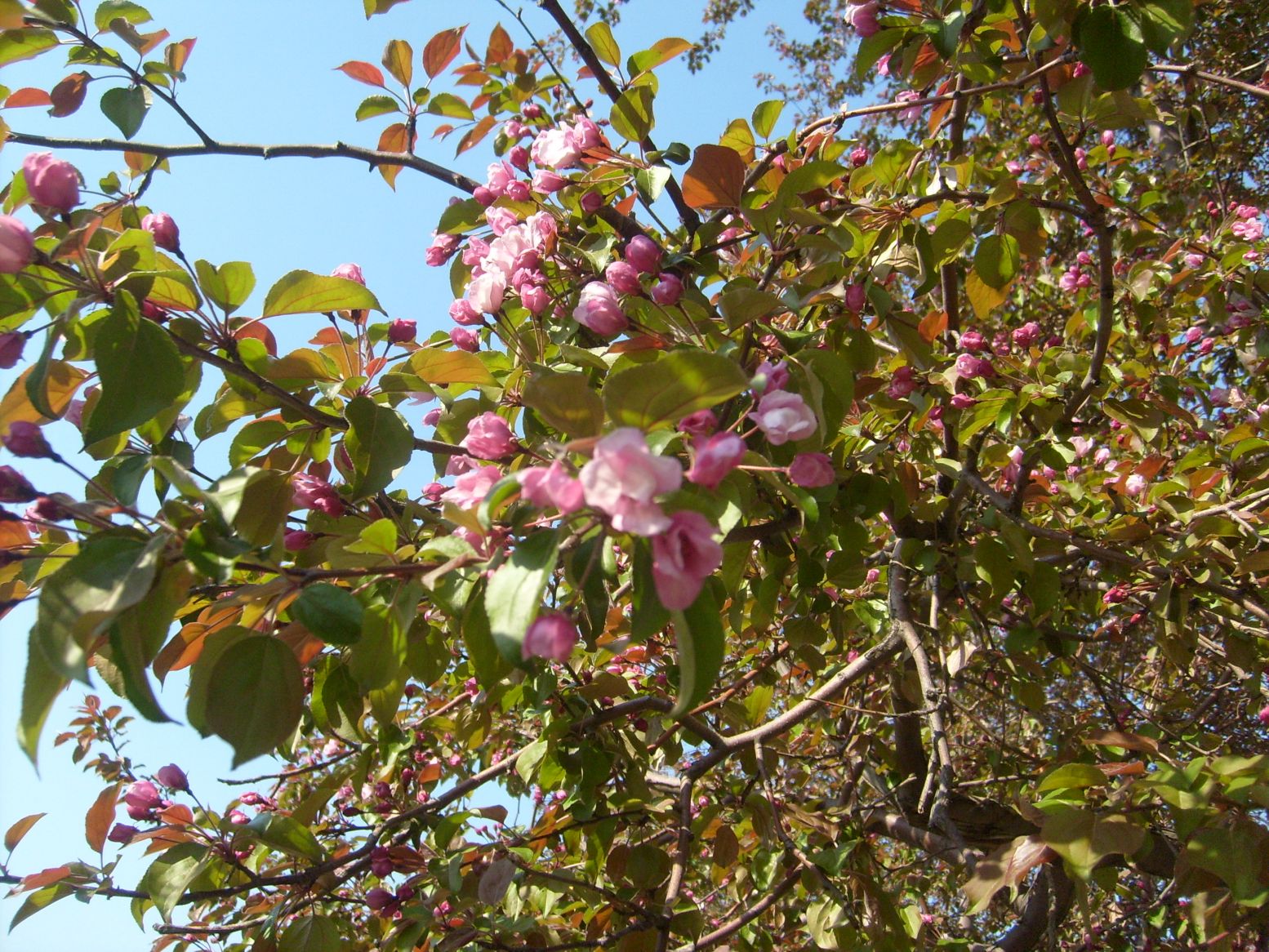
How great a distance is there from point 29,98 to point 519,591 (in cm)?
157

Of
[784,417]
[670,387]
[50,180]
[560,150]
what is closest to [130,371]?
[50,180]

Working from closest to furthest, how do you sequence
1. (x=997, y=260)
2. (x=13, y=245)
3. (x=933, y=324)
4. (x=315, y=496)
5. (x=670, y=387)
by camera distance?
1. (x=670, y=387)
2. (x=13, y=245)
3. (x=315, y=496)
4. (x=997, y=260)
5. (x=933, y=324)

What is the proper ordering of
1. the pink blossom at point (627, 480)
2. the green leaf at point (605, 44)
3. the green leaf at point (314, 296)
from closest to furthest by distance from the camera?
the pink blossom at point (627, 480)
the green leaf at point (314, 296)
the green leaf at point (605, 44)

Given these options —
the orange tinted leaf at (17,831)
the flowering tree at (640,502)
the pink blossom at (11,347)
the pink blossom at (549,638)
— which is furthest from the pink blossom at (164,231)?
the orange tinted leaf at (17,831)

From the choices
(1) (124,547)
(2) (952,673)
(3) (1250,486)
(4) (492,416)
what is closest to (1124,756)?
(2) (952,673)

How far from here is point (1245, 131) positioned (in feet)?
14.4

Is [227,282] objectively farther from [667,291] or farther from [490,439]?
[667,291]

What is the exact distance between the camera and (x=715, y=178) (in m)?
1.33

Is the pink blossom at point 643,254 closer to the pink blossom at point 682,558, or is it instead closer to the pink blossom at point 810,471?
the pink blossom at point 810,471

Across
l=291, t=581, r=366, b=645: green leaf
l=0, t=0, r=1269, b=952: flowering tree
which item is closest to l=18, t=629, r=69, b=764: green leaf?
l=0, t=0, r=1269, b=952: flowering tree

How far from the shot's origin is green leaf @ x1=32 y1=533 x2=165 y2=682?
0.70 meters

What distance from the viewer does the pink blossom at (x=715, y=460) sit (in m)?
0.74

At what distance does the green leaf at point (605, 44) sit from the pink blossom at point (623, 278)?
703 mm

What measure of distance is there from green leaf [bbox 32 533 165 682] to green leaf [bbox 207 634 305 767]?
20cm
